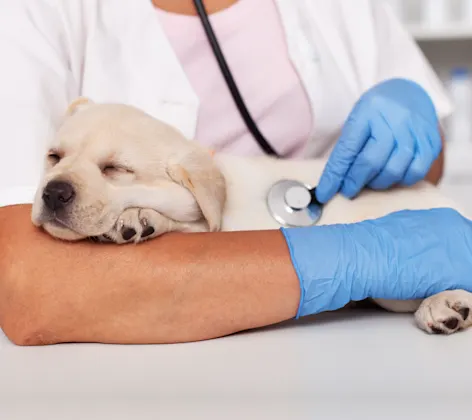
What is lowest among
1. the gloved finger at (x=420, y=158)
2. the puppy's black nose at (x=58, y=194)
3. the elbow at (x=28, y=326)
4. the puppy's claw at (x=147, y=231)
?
the elbow at (x=28, y=326)

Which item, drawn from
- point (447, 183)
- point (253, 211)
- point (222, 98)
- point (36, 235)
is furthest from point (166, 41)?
point (447, 183)

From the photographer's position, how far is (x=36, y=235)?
2.96 feet

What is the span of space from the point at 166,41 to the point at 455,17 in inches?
60.3

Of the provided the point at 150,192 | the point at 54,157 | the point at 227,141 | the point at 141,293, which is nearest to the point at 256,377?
the point at 141,293

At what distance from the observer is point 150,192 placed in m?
0.94

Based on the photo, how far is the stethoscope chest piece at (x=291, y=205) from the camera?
3.58 ft

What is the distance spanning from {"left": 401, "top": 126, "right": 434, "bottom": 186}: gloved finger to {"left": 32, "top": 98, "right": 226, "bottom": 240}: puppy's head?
355 mm

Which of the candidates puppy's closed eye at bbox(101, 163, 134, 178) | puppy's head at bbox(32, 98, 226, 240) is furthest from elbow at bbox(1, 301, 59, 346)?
puppy's closed eye at bbox(101, 163, 134, 178)

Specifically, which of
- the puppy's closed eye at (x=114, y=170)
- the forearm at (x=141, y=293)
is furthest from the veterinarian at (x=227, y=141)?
the puppy's closed eye at (x=114, y=170)

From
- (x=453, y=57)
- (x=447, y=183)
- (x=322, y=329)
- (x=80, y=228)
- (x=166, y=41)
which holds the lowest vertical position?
(x=447, y=183)

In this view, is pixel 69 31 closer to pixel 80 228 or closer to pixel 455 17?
pixel 80 228

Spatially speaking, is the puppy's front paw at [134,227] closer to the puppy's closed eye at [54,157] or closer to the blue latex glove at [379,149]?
the puppy's closed eye at [54,157]

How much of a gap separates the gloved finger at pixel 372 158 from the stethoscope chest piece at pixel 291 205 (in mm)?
78

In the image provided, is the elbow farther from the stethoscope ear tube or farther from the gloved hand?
the stethoscope ear tube
